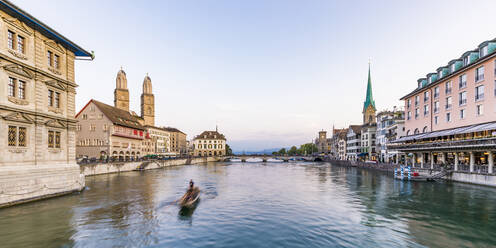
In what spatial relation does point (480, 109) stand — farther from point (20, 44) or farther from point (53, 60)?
point (20, 44)

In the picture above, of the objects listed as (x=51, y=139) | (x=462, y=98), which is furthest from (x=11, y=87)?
(x=462, y=98)

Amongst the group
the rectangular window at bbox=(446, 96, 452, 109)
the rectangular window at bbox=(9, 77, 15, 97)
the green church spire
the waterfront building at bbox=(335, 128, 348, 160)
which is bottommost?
the waterfront building at bbox=(335, 128, 348, 160)

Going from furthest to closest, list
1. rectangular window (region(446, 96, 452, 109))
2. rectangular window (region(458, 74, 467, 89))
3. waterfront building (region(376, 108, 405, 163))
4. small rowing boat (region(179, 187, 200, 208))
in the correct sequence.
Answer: waterfront building (region(376, 108, 405, 163)) < rectangular window (region(446, 96, 452, 109)) < rectangular window (region(458, 74, 467, 89)) < small rowing boat (region(179, 187, 200, 208))

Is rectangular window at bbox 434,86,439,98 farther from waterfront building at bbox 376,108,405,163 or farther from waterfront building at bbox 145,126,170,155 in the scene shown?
waterfront building at bbox 145,126,170,155

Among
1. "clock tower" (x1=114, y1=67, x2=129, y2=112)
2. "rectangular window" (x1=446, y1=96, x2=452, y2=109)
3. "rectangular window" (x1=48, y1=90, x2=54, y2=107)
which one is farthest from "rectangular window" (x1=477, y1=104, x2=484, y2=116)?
"clock tower" (x1=114, y1=67, x2=129, y2=112)

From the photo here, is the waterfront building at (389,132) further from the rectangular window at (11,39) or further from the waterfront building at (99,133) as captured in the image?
the rectangular window at (11,39)

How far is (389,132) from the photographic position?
76312mm

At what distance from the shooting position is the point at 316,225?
17.6 m

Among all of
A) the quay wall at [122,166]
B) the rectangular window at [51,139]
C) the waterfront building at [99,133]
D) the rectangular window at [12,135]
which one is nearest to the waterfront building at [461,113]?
the rectangular window at [51,139]

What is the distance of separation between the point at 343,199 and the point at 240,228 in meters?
15.1

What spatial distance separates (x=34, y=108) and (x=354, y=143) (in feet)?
356

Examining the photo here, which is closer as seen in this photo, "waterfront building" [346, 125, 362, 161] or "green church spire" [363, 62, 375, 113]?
"waterfront building" [346, 125, 362, 161]

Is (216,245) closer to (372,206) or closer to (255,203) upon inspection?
(255,203)

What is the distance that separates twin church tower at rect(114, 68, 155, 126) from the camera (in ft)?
440
